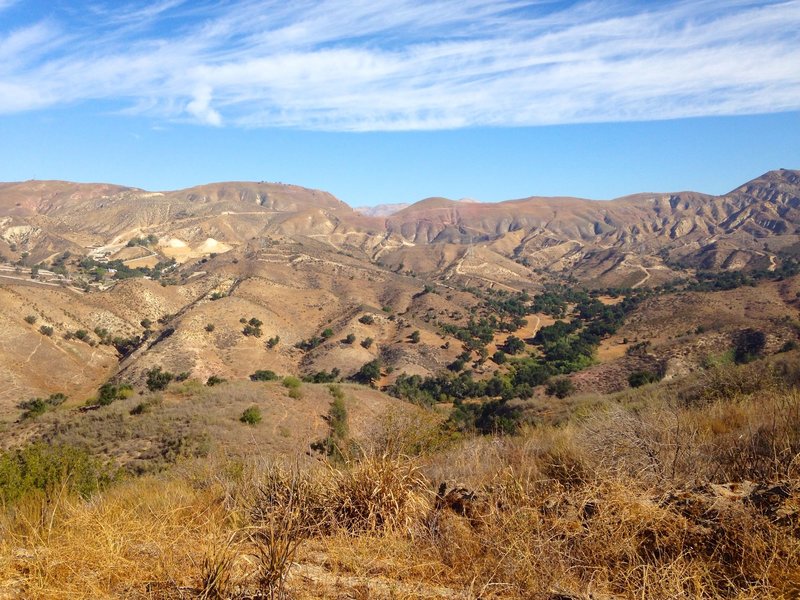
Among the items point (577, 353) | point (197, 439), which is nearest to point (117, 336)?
point (197, 439)

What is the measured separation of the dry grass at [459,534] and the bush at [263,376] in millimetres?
36665

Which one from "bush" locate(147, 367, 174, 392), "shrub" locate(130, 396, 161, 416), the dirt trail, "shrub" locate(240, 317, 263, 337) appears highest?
the dirt trail

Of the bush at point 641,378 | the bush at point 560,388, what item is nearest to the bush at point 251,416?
the bush at point 560,388

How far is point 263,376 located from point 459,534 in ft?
132

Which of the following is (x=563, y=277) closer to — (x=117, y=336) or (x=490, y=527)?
(x=117, y=336)

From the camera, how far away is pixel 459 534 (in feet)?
15.5

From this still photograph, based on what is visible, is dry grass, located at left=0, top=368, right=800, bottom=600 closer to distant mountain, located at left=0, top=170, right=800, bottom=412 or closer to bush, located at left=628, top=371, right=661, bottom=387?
bush, located at left=628, top=371, right=661, bottom=387

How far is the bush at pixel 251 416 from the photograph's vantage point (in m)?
23.1

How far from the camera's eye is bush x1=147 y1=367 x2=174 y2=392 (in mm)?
33703

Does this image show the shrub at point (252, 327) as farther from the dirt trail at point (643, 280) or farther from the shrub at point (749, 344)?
the dirt trail at point (643, 280)

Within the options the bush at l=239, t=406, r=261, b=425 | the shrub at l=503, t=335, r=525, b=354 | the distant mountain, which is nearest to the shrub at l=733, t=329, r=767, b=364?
the distant mountain

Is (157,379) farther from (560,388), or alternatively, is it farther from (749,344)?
(749,344)

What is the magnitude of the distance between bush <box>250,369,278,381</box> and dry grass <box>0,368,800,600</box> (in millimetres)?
36665

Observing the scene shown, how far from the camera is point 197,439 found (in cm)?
2011
